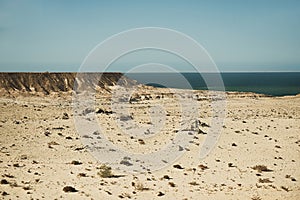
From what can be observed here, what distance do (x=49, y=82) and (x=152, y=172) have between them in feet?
176

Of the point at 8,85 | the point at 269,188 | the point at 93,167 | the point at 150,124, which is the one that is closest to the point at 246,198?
the point at 269,188

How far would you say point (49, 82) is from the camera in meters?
67.4

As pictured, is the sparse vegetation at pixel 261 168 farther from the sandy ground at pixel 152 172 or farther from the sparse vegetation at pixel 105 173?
the sparse vegetation at pixel 105 173

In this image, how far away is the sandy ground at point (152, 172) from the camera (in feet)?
47.9

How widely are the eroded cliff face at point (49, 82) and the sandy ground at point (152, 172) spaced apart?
34554 millimetres

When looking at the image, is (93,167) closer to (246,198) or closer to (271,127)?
(246,198)

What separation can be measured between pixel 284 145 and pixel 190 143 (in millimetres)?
6210

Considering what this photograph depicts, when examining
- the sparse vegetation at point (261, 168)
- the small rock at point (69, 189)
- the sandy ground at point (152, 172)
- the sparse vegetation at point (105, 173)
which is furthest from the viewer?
the sparse vegetation at point (261, 168)

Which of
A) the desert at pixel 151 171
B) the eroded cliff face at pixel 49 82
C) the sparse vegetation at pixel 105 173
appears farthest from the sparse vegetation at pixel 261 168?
the eroded cliff face at pixel 49 82

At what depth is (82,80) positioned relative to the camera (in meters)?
71.4

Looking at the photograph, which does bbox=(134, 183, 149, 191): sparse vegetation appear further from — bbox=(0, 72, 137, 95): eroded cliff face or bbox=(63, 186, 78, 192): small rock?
bbox=(0, 72, 137, 95): eroded cliff face

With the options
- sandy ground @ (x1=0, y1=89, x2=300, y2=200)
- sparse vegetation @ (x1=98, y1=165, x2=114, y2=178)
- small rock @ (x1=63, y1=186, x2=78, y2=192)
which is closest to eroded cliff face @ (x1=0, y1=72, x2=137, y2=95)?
sandy ground @ (x1=0, y1=89, x2=300, y2=200)

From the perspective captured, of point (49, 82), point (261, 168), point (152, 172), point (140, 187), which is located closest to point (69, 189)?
point (140, 187)

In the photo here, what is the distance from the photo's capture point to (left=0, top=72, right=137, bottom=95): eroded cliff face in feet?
205
